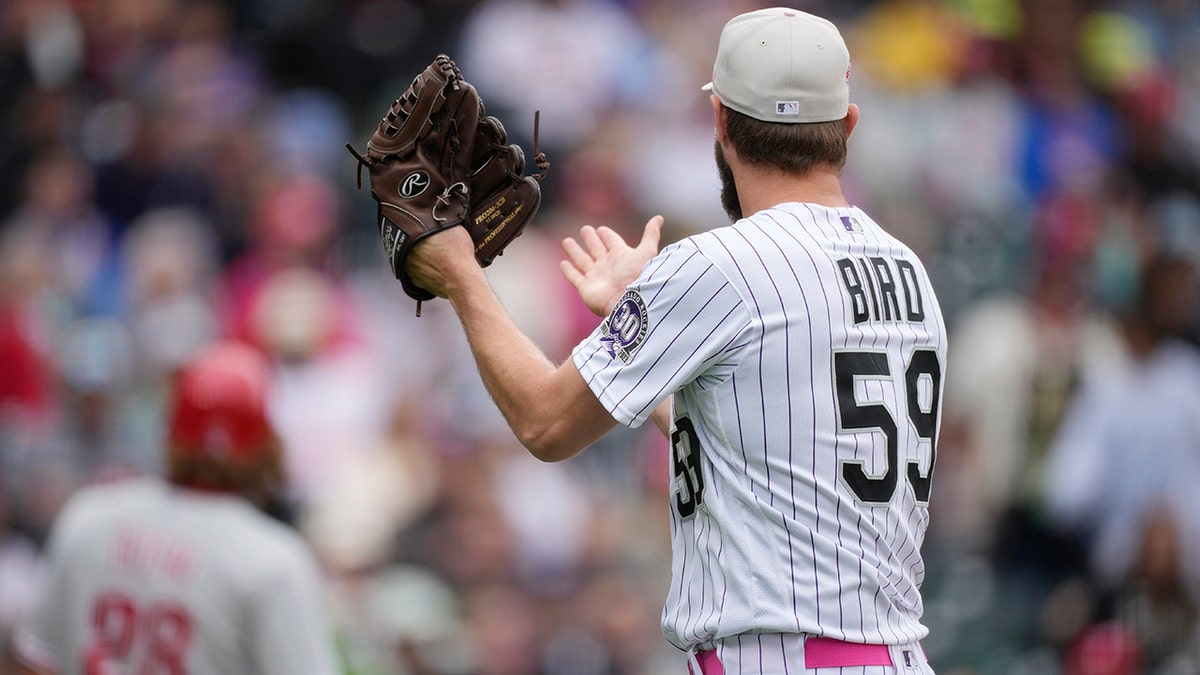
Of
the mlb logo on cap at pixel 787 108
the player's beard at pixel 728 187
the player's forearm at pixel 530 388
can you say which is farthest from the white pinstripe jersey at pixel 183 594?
the mlb logo on cap at pixel 787 108

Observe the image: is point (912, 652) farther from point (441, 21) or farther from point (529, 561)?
point (441, 21)

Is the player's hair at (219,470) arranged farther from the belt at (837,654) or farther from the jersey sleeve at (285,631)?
the belt at (837,654)

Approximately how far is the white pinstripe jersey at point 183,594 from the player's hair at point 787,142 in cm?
220

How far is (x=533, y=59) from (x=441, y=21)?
71cm

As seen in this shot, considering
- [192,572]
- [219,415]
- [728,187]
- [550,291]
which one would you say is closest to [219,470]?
[219,415]

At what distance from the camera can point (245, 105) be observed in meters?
10.5

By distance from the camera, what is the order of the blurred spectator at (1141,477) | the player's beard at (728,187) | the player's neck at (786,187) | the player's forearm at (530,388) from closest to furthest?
the player's forearm at (530,388), the player's neck at (786,187), the player's beard at (728,187), the blurred spectator at (1141,477)

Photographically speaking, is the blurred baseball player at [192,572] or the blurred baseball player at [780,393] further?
the blurred baseball player at [192,572]

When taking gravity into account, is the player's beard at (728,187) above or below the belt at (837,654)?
above

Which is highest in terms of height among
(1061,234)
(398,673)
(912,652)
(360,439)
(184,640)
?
(912,652)

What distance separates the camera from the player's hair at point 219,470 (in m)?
4.89

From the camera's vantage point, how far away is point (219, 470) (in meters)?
4.90

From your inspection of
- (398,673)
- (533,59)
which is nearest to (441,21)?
A: (533,59)

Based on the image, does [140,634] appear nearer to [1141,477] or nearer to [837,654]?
[837,654]
